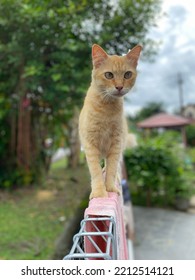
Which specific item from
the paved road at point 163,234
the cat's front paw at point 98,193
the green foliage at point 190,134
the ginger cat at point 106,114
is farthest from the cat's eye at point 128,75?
the green foliage at point 190,134

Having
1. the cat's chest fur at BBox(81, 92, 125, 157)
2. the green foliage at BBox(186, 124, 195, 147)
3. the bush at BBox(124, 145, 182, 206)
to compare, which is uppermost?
the green foliage at BBox(186, 124, 195, 147)

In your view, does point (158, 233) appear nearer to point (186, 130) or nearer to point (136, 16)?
point (136, 16)

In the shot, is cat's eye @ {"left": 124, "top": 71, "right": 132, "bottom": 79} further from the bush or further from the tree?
the bush

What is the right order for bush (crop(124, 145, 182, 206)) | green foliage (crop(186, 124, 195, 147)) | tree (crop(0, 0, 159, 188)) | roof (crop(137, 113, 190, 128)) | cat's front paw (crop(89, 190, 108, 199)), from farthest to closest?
green foliage (crop(186, 124, 195, 147)), roof (crop(137, 113, 190, 128)), bush (crop(124, 145, 182, 206)), tree (crop(0, 0, 159, 188)), cat's front paw (crop(89, 190, 108, 199))

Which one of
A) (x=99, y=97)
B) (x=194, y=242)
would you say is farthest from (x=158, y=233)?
(x=99, y=97)

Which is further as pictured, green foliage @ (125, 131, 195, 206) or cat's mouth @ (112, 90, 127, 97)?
green foliage @ (125, 131, 195, 206)

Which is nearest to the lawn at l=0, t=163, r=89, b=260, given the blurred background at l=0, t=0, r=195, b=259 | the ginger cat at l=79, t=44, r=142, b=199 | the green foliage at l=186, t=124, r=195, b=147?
the blurred background at l=0, t=0, r=195, b=259

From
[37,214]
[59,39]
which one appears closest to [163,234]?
[37,214]

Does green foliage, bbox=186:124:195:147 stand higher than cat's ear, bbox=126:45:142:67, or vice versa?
green foliage, bbox=186:124:195:147

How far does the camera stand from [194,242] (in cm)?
179

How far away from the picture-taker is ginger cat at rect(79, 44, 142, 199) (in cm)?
52

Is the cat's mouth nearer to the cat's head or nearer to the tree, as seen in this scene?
the cat's head

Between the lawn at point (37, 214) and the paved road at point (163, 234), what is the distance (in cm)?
46

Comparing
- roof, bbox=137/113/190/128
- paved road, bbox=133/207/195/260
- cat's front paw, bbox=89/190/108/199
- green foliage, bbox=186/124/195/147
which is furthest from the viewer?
green foliage, bbox=186/124/195/147
